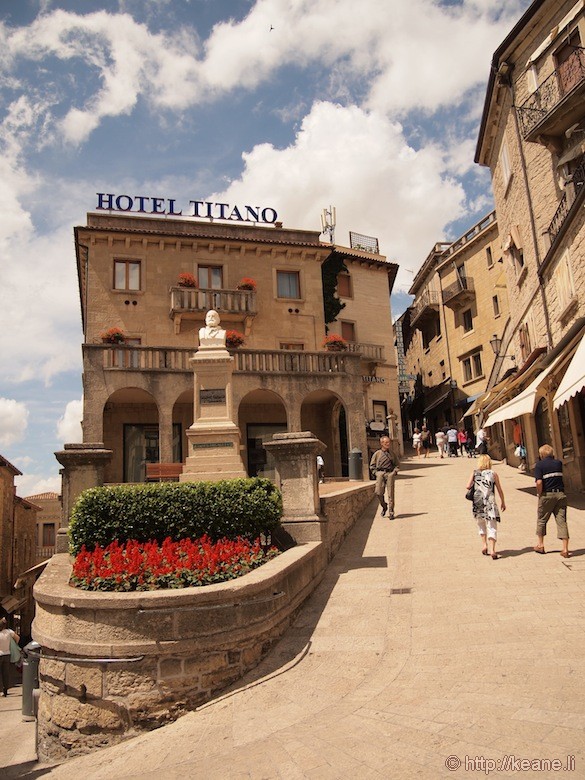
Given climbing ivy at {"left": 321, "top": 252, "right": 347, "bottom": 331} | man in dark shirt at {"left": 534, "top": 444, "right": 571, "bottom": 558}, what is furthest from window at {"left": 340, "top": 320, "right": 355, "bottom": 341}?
man in dark shirt at {"left": 534, "top": 444, "right": 571, "bottom": 558}

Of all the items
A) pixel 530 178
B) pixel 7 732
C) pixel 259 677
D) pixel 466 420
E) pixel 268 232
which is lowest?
pixel 7 732

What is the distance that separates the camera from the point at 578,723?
4.09m

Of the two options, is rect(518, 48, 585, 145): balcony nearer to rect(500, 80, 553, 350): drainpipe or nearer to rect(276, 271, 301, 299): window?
rect(500, 80, 553, 350): drainpipe

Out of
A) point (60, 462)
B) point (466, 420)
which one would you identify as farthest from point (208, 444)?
point (466, 420)

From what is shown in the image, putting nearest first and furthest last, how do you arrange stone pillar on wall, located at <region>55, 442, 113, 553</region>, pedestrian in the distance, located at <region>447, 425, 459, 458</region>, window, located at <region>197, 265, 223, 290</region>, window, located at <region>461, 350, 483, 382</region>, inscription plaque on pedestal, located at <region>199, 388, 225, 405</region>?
stone pillar on wall, located at <region>55, 442, 113, 553</region>, inscription plaque on pedestal, located at <region>199, 388, 225, 405</region>, window, located at <region>197, 265, 223, 290</region>, pedestrian in the distance, located at <region>447, 425, 459, 458</region>, window, located at <region>461, 350, 483, 382</region>

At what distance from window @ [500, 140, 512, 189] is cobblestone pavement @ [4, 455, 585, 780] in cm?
1589

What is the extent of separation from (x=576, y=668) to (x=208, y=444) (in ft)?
28.3

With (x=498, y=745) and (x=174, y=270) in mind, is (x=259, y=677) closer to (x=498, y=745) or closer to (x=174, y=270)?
(x=498, y=745)

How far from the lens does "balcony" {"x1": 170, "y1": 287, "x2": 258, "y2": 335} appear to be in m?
25.5

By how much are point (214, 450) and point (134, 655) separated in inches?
270

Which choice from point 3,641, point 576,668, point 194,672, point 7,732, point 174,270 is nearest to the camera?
point 576,668

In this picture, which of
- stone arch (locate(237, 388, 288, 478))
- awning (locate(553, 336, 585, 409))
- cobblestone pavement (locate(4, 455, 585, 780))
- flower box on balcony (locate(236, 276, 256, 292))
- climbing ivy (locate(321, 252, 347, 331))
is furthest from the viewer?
climbing ivy (locate(321, 252, 347, 331))

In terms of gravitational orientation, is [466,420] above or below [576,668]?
above

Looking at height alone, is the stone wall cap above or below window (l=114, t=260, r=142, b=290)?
below
